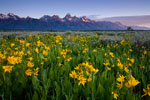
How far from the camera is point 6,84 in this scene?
1.82 m

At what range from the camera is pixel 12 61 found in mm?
1794

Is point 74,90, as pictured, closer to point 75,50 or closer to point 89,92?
point 89,92

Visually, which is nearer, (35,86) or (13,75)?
(35,86)

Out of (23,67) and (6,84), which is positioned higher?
(23,67)

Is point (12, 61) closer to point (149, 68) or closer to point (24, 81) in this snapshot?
point (24, 81)

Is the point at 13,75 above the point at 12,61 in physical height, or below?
below

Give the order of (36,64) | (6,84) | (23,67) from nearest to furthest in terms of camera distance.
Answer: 1. (6,84)
2. (23,67)
3. (36,64)

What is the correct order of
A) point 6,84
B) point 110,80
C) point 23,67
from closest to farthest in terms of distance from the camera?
point 6,84
point 110,80
point 23,67

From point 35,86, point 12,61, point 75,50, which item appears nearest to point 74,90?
point 35,86

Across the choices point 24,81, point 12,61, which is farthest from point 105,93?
point 12,61

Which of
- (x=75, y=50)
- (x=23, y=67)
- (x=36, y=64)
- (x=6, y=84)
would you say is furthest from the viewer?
(x=75, y=50)

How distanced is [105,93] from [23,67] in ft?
4.48

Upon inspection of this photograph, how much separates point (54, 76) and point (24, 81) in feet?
1.57

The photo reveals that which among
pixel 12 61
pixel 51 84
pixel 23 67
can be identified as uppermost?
pixel 12 61
